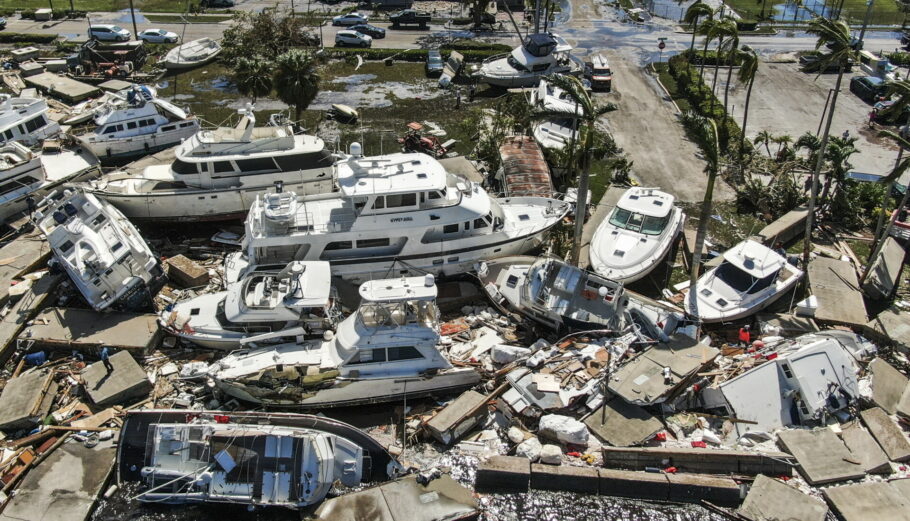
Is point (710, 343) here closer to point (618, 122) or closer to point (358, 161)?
point (358, 161)

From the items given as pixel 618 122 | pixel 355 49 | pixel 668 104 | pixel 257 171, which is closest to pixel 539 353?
pixel 257 171

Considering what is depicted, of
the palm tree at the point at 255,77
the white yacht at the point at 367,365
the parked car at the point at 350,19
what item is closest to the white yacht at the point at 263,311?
the white yacht at the point at 367,365

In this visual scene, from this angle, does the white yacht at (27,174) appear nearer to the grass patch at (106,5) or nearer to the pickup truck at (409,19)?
the pickup truck at (409,19)

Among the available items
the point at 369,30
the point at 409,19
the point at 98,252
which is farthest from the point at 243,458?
the point at 409,19

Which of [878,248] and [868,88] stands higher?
[868,88]

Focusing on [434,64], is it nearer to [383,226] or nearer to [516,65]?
[516,65]

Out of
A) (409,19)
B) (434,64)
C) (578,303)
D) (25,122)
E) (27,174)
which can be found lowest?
(578,303)

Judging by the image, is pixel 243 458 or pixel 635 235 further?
pixel 635 235
